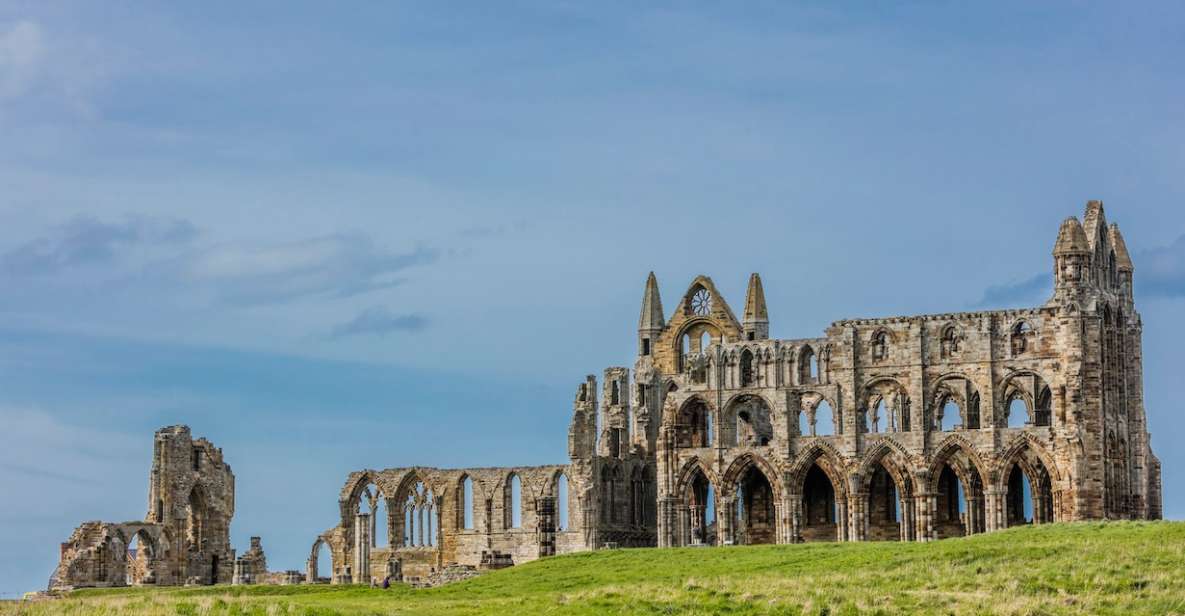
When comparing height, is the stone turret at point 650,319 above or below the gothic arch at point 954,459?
above

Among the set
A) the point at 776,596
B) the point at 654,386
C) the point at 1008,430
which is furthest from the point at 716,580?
the point at 654,386

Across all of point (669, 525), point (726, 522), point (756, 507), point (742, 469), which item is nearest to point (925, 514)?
point (726, 522)

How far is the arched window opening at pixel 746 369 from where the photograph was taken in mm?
114312

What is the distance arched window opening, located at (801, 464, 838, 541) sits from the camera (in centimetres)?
11362

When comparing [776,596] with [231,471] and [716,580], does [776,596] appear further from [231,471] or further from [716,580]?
[231,471]

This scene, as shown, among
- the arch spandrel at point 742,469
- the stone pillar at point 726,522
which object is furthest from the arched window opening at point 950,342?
the stone pillar at point 726,522

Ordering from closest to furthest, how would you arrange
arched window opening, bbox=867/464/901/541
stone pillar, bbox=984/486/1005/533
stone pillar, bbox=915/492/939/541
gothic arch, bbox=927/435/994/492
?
stone pillar, bbox=984/486/1005/533 → stone pillar, bbox=915/492/939/541 → gothic arch, bbox=927/435/994/492 → arched window opening, bbox=867/464/901/541

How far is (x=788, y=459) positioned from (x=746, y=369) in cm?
541

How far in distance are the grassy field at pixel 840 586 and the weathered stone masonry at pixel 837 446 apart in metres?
18.1

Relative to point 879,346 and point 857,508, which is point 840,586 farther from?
point 879,346

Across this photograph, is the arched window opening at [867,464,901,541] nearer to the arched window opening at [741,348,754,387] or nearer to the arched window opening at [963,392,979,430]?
the arched window opening at [963,392,979,430]

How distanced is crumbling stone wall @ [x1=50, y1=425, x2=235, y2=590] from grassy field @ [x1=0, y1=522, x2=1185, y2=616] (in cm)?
2378

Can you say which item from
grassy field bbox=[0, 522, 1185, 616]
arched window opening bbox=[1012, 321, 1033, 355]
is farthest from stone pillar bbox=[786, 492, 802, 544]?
grassy field bbox=[0, 522, 1185, 616]

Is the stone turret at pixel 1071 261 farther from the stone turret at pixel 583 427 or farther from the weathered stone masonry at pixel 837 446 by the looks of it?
the stone turret at pixel 583 427
